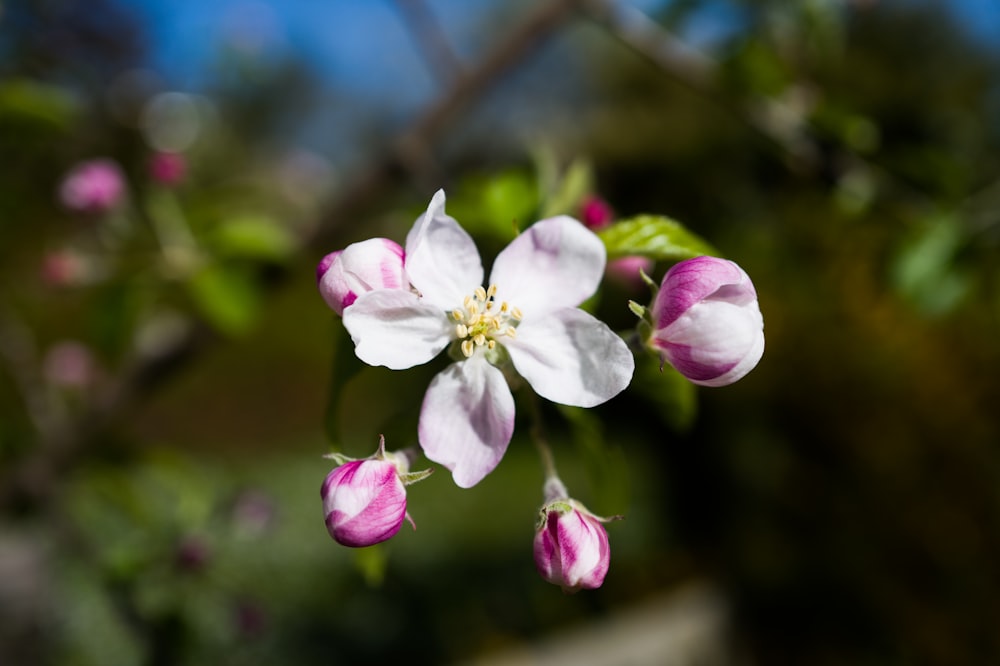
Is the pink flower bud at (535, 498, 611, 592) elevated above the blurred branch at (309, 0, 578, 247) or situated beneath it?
situated beneath

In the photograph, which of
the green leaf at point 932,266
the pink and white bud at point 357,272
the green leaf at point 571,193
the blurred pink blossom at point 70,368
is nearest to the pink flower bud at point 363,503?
the pink and white bud at point 357,272

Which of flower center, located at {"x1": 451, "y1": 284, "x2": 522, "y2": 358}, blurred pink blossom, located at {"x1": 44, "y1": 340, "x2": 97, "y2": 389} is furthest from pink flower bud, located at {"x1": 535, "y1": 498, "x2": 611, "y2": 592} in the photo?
blurred pink blossom, located at {"x1": 44, "y1": 340, "x2": 97, "y2": 389}

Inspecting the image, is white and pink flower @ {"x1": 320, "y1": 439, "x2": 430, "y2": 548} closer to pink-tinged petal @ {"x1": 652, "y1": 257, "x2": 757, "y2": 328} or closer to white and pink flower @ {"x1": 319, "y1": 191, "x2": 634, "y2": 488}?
white and pink flower @ {"x1": 319, "y1": 191, "x2": 634, "y2": 488}

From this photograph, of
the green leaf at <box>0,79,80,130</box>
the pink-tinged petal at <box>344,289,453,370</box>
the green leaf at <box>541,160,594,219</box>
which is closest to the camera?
the pink-tinged petal at <box>344,289,453,370</box>

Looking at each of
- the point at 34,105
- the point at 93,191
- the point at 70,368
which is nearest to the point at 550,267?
the point at 34,105

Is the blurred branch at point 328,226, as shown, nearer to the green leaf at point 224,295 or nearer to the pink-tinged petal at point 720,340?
the green leaf at point 224,295

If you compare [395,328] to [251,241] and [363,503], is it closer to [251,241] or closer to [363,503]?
[363,503]
